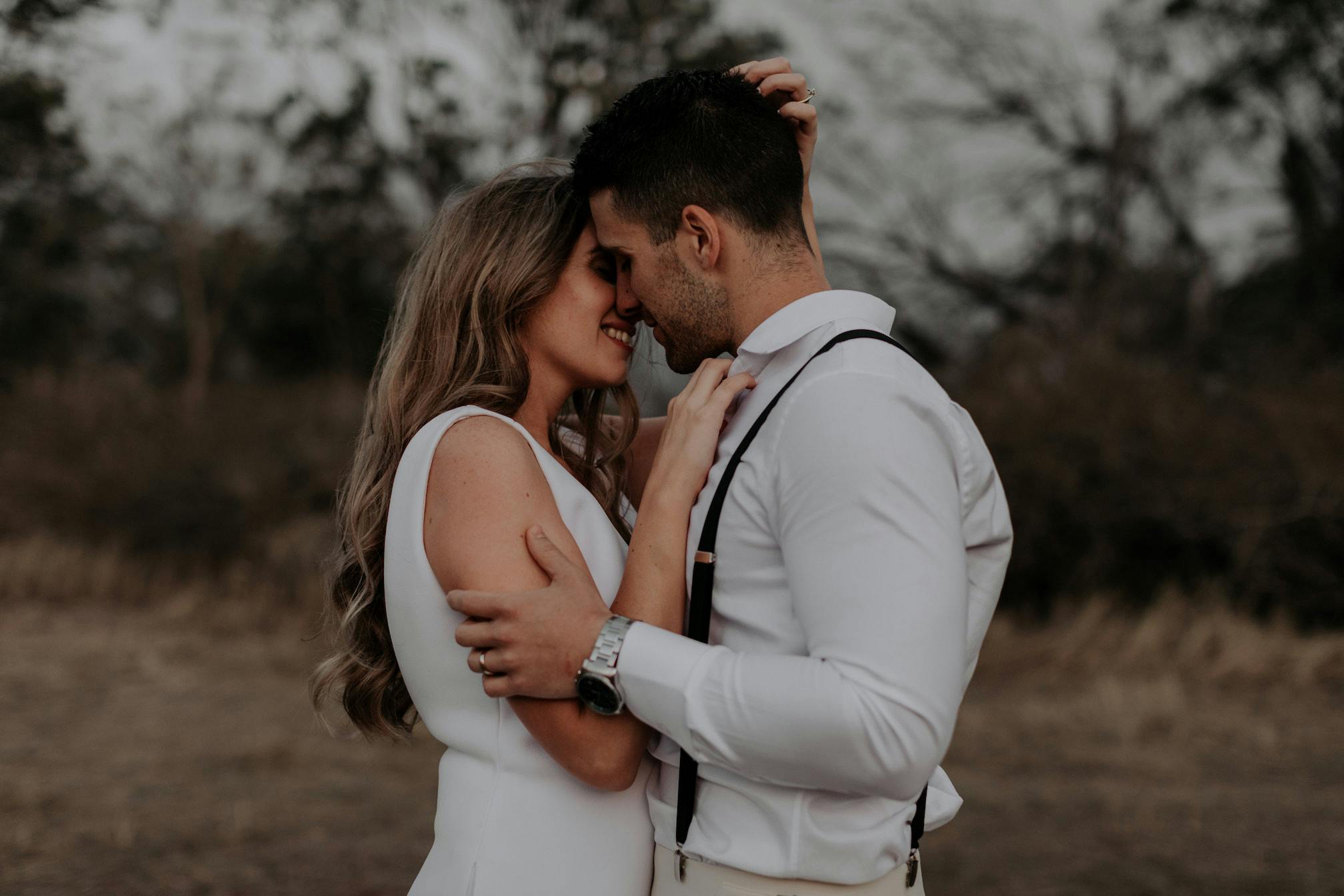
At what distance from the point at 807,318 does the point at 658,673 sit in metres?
0.65

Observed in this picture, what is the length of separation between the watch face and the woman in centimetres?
6

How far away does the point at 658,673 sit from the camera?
62.9 inches

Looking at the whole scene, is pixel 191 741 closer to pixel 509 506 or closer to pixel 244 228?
pixel 509 506

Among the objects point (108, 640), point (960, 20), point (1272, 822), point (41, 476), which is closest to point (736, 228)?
point (1272, 822)

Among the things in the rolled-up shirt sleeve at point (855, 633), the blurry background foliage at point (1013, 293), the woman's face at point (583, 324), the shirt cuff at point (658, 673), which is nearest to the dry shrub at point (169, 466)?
the blurry background foliage at point (1013, 293)

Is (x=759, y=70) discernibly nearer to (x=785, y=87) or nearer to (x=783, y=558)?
(x=785, y=87)

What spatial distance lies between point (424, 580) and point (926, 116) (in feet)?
39.8

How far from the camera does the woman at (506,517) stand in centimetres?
183

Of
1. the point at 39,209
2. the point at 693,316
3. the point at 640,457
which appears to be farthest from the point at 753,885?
the point at 39,209

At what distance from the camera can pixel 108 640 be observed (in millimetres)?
8844

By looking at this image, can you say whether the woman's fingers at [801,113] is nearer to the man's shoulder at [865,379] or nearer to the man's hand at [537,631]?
the man's shoulder at [865,379]

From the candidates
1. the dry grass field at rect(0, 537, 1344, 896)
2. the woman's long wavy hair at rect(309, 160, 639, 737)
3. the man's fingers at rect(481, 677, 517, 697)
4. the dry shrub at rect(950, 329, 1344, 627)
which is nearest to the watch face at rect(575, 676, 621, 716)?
the man's fingers at rect(481, 677, 517, 697)

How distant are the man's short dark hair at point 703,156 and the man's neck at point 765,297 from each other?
0.26 feet

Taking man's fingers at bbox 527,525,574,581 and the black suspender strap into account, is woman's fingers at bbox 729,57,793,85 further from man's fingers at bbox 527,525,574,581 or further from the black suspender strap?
man's fingers at bbox 527,525,574,581
